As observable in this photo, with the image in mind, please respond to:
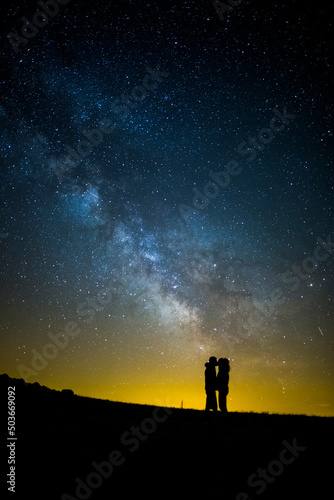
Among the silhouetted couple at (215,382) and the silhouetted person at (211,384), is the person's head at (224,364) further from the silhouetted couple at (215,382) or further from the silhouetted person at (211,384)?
the silhouetted person at (211,384)

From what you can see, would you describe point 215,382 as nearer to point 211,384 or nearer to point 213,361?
point 211,384

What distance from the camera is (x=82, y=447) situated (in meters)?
4.99

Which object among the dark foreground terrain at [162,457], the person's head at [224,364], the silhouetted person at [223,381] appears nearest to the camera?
the dark foreground terrain at [162,457]

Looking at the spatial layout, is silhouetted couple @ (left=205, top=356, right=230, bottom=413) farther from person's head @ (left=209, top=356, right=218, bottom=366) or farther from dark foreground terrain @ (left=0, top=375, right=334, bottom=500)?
dark foreground terrain @ (left=0, top=375, right=334, bottom=500)

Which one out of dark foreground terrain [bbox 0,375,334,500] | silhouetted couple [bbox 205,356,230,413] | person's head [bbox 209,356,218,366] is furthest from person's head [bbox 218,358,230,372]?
dark foreground terrain [bbox 0,375,334,500]

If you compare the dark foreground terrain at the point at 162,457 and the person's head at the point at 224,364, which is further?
the person's head at the point at 224,364

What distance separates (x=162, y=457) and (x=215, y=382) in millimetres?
5608

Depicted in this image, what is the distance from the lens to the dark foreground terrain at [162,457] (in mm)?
3867

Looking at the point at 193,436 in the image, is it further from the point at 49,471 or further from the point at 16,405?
the point at 16,405

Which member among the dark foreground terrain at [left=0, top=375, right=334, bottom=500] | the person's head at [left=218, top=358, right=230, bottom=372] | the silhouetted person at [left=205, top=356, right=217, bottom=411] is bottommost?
the dark foreground terrain at [left=0, top=375, right=334, bottom=500]

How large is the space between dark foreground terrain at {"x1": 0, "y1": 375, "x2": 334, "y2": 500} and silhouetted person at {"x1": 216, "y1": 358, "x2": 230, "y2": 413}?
9.05ft

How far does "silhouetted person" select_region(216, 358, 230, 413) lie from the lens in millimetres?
9781

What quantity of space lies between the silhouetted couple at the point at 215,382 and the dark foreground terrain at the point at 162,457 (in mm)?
2776

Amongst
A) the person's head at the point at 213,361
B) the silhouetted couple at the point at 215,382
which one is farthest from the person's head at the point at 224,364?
the person's head at the point at 213,361
